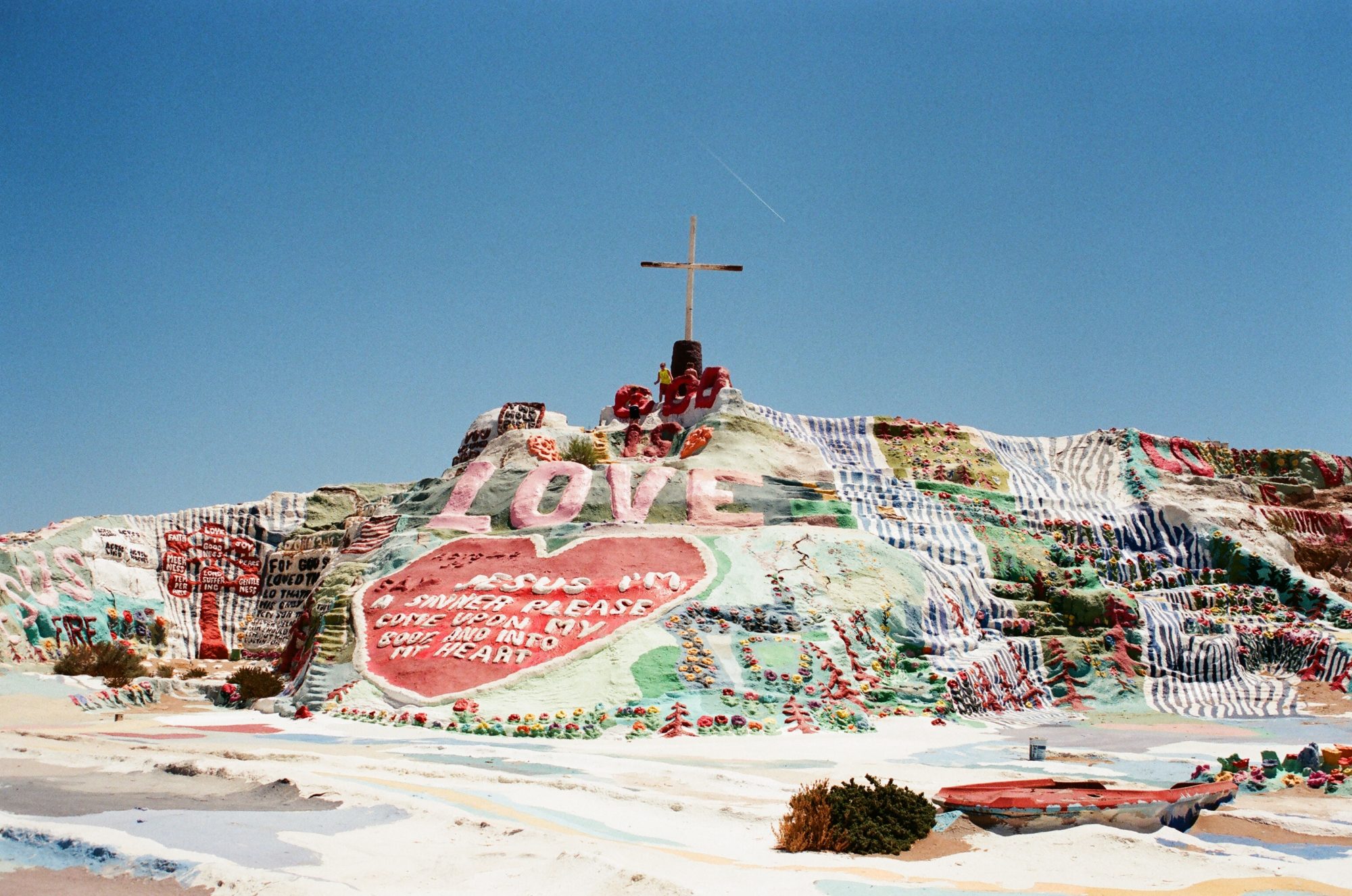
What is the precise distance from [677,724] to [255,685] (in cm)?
853

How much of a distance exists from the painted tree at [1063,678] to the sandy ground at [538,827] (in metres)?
6.44

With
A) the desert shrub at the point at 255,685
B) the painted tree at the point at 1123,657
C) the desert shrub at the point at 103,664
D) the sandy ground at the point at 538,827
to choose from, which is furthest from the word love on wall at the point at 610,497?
the sandy ground at the point at 538,827

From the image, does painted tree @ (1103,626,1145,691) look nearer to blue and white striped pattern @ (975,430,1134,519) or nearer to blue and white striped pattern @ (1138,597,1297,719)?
blue and white striped pattern @ (1138,597,1297,719)

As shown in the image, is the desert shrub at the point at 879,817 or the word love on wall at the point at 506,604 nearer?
the desert shrub at the point at 879,817

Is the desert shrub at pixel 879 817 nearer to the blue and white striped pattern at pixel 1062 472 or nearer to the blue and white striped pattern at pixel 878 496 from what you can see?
the blue and white striped pattern at pixel 878 496

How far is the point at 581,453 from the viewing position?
87.0 ft

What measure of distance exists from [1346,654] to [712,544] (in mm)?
12425

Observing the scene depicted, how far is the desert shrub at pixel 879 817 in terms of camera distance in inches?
325

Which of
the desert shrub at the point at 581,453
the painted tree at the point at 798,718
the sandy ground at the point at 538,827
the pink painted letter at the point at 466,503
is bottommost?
the sandy ground at the point at 538,827

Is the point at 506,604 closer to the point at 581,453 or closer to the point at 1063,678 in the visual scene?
the point at 581,453

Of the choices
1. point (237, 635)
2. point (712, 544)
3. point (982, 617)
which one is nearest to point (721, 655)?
point (712, 544)

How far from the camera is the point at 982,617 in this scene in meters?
22.3

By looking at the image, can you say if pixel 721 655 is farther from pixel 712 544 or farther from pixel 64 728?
pixel 64 728

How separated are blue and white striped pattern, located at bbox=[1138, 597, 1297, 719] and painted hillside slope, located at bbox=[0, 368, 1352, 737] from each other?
61mm
